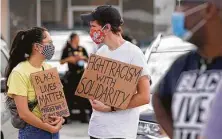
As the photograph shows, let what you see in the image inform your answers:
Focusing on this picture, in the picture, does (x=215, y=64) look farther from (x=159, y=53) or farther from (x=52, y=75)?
(x=159, y=53)

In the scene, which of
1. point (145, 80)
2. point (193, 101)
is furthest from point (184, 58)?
point (145, 80)

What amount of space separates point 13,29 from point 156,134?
55.9 ft

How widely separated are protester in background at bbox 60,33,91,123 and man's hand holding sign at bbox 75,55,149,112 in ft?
24.9

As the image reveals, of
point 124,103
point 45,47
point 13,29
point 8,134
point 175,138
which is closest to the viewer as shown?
point 175,138

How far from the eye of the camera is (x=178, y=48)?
7.11 m

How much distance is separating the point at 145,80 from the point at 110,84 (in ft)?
0.86

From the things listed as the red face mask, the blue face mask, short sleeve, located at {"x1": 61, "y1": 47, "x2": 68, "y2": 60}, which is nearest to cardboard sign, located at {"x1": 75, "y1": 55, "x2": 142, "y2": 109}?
the red face mask

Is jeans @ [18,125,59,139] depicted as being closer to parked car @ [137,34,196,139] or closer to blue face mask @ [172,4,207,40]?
parked car @ [137,34,196,139]

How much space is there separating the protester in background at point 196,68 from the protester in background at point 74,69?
9362mm

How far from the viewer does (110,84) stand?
4695mm

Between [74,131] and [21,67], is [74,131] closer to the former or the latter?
[74,131]

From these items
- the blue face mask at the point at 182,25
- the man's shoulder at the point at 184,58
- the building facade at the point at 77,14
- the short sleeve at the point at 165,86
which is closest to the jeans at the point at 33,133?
the short sleeve at the point at 165,86

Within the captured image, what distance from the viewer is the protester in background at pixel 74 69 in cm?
1241

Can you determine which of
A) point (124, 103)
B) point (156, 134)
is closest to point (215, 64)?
point (124, 103)
